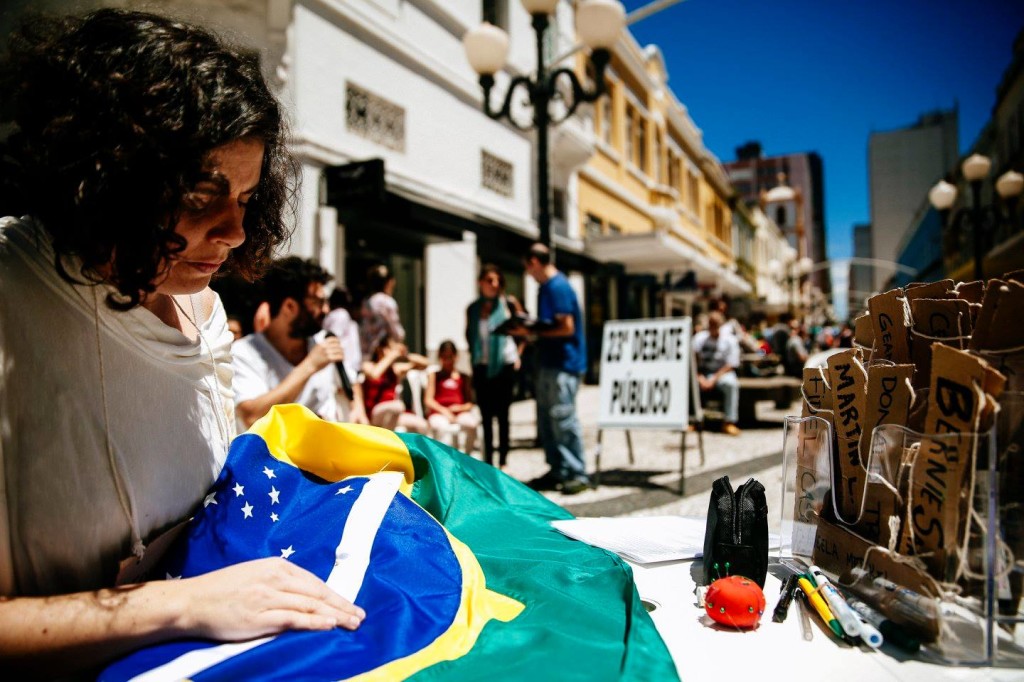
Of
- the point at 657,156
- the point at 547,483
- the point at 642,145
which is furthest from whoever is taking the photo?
the point at 657,156

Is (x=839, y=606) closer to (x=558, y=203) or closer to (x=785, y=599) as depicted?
(x=785, y=599)

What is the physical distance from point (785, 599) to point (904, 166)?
63614mm

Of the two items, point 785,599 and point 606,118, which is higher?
point 606,118

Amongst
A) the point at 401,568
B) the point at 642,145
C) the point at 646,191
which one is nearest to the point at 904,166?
the point at 642,145

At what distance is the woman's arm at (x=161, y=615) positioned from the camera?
0.77m

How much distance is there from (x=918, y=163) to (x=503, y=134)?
5080 centimetres

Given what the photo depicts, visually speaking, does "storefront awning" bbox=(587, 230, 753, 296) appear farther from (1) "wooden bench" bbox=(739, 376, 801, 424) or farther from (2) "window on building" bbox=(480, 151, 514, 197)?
(1) "wooden bench" bbox=(739, 376, 801, 424)

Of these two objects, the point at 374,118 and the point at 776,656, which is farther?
the point at 374,118

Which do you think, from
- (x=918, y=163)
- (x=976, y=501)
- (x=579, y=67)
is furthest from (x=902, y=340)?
(x=918, y=163)

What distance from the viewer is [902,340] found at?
1.00 meters

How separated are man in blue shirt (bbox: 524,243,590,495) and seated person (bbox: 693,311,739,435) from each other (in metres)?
3.45

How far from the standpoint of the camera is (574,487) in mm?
5016

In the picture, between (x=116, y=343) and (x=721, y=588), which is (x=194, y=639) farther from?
(x=721, y=588)

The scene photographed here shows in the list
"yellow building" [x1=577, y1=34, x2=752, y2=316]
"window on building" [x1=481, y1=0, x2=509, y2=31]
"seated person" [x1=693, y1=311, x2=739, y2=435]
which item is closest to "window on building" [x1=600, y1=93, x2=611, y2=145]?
"yellow building" [x1=577, y1=34, x2=752, y2=316]
